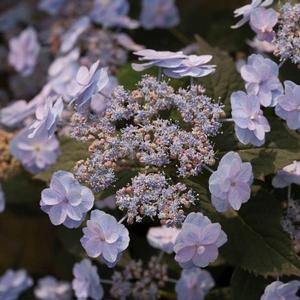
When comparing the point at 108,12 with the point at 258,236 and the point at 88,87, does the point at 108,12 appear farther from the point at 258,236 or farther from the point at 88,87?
the point at 258,236

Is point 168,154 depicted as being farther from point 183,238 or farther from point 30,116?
point 30,116

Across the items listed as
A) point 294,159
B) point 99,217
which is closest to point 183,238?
point 99,217

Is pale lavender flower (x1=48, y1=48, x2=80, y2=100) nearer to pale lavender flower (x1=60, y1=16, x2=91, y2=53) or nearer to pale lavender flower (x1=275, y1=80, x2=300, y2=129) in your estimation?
pale lavender flower (x1=60, y1=16, x2=91, y2=53)

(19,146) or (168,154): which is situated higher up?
(168,154)

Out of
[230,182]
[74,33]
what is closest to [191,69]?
[230,182]

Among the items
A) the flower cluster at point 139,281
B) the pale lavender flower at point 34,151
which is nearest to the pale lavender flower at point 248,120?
the flower cluster at point 139,281
